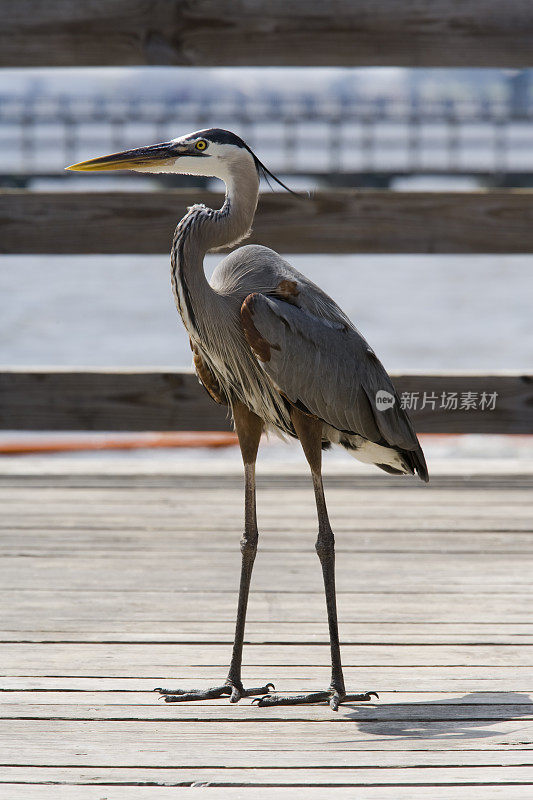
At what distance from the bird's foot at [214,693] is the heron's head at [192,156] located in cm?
119

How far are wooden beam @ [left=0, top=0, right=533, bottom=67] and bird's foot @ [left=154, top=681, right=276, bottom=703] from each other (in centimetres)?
247

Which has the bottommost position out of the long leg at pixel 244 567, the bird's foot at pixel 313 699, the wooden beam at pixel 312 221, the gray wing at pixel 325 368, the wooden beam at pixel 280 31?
the bird's foot at pixel 313 699

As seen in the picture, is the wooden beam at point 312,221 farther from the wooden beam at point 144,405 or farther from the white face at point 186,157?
the white face at point 186,157

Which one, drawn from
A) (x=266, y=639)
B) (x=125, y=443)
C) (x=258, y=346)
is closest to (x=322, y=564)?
(x=266, y=639)

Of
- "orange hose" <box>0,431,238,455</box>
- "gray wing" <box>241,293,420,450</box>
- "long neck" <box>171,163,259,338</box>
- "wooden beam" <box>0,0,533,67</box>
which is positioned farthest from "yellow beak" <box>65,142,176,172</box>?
"orange hose" <box>0,431,238,455</box>

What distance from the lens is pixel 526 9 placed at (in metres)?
3.83

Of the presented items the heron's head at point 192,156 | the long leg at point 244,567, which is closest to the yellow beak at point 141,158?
the heron's head at point 192,156

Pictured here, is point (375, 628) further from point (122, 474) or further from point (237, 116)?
point (237, 116)

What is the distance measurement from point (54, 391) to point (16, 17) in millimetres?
1460

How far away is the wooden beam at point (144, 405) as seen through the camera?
4016mm

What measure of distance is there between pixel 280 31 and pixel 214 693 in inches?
102

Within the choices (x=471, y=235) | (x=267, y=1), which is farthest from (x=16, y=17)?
(x=471, y=235)

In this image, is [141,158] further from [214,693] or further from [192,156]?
[214,693]

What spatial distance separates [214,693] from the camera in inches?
91.8
